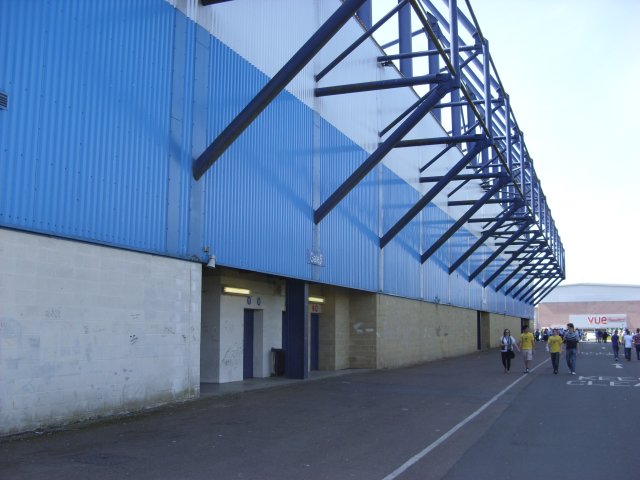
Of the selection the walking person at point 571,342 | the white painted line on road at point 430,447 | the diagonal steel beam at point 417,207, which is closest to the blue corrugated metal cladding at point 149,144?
the diagonal steel beam at point 417,207

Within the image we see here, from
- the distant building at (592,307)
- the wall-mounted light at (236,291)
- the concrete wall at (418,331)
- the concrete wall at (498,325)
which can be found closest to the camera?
the wall-mounted light at (236,291)

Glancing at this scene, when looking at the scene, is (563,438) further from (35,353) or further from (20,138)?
(20,138)

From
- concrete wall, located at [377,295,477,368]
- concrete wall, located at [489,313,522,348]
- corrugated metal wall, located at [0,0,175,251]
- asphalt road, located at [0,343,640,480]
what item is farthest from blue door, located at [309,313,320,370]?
concrete wall, located at [489,313,522,348]

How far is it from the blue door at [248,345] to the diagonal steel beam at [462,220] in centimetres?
1316

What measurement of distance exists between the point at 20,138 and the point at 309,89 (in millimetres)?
11617

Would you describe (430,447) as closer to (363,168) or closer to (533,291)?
(363,168)

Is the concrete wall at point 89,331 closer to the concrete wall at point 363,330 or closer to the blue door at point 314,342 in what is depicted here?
the blue door at point 314,342

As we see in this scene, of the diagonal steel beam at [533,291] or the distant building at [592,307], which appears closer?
the diagonal steel beam at [533,291]

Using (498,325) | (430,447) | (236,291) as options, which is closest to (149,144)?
(236,291)

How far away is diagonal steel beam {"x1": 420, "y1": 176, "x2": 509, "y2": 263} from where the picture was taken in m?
29.7

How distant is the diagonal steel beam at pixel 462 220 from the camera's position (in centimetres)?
2970

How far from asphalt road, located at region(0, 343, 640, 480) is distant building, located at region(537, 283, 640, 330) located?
9919 centimetres

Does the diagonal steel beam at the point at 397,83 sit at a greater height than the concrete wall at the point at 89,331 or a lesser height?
greater

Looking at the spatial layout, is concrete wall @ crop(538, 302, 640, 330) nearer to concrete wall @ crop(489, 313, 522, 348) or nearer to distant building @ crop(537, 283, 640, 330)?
distant building @ crop(537, 283, 640, 330)
